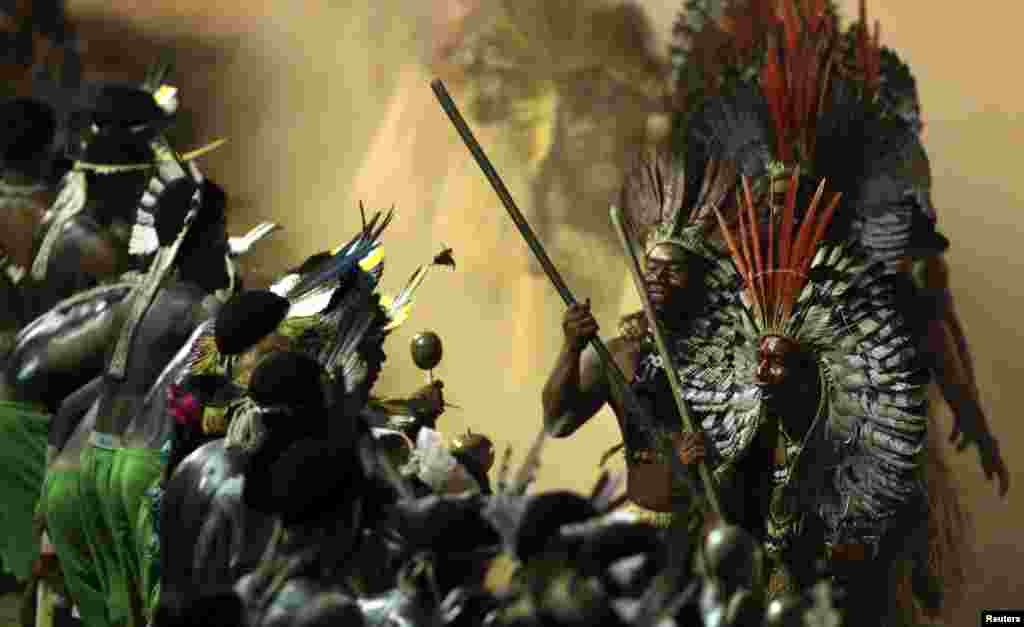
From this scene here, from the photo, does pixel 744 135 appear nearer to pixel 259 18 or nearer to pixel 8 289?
pixel 8 289

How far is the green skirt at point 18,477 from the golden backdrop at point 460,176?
2409 mm

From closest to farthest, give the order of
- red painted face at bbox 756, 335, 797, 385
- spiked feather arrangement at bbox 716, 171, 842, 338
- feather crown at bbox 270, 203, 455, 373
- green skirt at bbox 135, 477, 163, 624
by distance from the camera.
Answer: feather crown at bbox 270, 203, 455, 373, green skirt at bbox 135, 477, 163, 624, red painted face at bbox 756, 335, 797, 385, spiked feather arrangement at bbox 716, 171, 842, 338

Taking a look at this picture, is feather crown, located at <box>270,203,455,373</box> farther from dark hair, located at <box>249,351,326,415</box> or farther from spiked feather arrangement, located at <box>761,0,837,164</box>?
spiked feather arrangement, located at <box>761,0,837,164</box>

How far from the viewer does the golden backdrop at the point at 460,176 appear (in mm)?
8930

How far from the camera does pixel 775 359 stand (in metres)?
6.86

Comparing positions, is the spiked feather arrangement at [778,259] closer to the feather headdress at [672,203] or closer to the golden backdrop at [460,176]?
the feather headdress at [672,203]

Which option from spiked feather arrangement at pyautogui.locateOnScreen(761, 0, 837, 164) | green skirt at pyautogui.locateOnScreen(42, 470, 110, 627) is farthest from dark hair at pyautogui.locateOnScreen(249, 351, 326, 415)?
spiked feather arrangement at pyautogui.locateOnScreen(761, 0, 837, 164)

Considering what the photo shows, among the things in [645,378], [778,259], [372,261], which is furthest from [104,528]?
[778,259]

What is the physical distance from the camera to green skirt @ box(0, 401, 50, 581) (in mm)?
7684

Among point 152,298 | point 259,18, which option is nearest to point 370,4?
point 259,18

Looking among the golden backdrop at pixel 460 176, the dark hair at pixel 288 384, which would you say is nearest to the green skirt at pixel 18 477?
the golden backdrop at pixel 460 176

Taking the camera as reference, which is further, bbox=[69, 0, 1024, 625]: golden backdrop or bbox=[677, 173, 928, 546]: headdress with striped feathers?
bbox=[69, 0, 1024, 625]: golden backdrop

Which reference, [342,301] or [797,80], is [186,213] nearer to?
[342,301]

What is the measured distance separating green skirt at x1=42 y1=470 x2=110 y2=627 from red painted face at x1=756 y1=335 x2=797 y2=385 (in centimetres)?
201
